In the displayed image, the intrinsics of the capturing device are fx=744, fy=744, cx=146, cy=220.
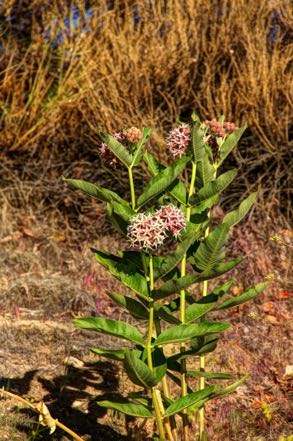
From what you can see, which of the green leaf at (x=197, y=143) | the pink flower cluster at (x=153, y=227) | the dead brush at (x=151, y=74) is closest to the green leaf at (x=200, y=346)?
the pink flower cluster at (x=153, y=227)

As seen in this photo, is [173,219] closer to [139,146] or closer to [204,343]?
[139,146]

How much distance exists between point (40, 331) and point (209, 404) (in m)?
1.34

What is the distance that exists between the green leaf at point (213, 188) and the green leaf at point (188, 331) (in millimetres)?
517

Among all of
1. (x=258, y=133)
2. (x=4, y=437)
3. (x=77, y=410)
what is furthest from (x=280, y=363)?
(x=258, y=133)

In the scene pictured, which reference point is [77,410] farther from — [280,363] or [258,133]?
[258,133]

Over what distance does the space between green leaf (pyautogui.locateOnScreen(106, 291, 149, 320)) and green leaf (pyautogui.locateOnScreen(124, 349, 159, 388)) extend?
22 cm

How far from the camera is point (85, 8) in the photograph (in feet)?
Result: 26.4

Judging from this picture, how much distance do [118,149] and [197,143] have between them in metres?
0.32

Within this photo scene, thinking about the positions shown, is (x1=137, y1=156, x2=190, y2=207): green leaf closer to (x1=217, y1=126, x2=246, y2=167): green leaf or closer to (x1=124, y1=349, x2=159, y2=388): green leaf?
(x1=217, y1=126, x2=246, y2=167): green leaf

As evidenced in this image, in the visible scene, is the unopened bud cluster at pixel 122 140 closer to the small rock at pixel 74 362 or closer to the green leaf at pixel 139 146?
the green leaf at pixel 139 146

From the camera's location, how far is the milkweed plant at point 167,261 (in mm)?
2752

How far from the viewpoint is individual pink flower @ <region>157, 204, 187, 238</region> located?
8.81 feet

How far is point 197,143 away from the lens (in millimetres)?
2959

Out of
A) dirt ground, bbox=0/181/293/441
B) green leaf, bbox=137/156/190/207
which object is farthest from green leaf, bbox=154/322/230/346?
dirt ground, bbox=0/181/293/441
